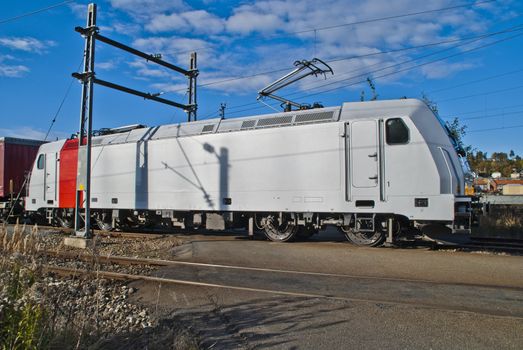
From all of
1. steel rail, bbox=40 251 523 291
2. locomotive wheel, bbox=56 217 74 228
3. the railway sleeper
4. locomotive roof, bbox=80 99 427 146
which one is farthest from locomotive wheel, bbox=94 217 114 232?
steel rail, bbox=40 251 523 291

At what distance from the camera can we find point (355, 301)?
5.90 m

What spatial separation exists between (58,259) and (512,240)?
11.8 m

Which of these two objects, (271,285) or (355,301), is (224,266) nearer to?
(271,285)

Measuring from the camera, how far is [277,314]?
541cm

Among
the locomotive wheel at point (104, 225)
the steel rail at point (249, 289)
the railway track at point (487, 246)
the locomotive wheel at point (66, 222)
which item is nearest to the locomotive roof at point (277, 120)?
the locomotive wheel at point (104, 225)

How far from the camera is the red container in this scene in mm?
19734

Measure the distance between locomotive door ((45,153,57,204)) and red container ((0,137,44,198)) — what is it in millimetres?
3872

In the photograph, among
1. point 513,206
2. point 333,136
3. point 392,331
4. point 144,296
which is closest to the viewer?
point 392,331

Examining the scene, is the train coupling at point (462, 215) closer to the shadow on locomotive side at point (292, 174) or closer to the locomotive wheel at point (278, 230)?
the shadow on locomotive side at point (292, 174)

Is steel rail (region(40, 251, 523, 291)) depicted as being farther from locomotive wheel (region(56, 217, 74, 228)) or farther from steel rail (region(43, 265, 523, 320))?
locomotive wheel (region(56, 217, 74, 228))

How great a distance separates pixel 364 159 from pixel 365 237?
2073 mm

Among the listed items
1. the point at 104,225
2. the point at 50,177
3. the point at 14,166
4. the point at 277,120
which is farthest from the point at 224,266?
the point at 14,166

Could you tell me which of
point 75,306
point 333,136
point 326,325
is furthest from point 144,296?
point 333,136

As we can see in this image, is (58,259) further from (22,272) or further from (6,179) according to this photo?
(6,179)
